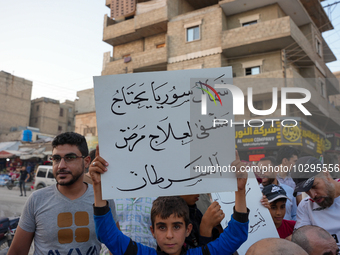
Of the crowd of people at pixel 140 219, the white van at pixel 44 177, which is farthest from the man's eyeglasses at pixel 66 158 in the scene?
the white van at pixel 44 177

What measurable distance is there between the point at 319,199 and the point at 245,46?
46.8 feet

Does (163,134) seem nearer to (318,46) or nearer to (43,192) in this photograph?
(43,192)

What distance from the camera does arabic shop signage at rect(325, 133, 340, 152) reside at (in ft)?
56.6

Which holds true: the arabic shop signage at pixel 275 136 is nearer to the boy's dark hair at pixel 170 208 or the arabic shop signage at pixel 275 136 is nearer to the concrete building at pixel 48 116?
the boy's dark hair at pixel 170 208

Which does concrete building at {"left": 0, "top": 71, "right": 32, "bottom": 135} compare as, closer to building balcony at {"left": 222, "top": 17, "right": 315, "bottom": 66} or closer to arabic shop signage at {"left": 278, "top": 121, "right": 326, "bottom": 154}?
building balcony at {"left": 222, "top": 17, "right": 315, "bottom": 66}

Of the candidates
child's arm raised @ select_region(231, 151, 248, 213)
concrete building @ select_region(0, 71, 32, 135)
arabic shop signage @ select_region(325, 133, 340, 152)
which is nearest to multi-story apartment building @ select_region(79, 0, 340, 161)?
arabic shop signage @ select_region(325, 133, 340, 152)

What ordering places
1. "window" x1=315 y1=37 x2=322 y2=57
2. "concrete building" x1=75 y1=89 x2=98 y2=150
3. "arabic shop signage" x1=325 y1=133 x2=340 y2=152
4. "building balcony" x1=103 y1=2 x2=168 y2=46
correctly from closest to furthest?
1. "arabic shop signage" x1=325 y1=133 x2=340 y2=152
2. "building balcony" x1=103 y1=2 x2=168 y2=46
3. "window" x1=315 y1=37 x2=322 y2=57
4. "concrete building" x1=75 y1=89 x2=98 y2=150

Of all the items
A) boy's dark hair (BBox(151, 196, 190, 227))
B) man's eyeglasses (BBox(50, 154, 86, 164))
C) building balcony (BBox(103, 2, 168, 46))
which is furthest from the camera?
building balcony (BBox(103, 2, 168, 46))

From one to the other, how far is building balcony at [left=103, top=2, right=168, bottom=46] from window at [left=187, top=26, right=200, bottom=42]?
176 centimetres

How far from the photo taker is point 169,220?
1779 mm

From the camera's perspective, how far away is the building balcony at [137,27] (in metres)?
17.9

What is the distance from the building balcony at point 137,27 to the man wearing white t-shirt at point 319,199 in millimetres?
16818

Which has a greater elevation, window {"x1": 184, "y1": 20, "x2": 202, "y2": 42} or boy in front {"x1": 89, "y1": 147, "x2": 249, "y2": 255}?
window {"x1": 184, "y1": 20, "x2": 202, "y2": 42}

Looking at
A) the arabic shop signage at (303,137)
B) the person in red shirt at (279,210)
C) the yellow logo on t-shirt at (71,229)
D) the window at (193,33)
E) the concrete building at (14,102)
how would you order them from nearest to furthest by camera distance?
the yellow logo on t-shirt at (71,229)
the person in red shirt at (279,210)
the arabic shop signage at (303,137)
the window at (193,33)
the concrete building at (14,102)
